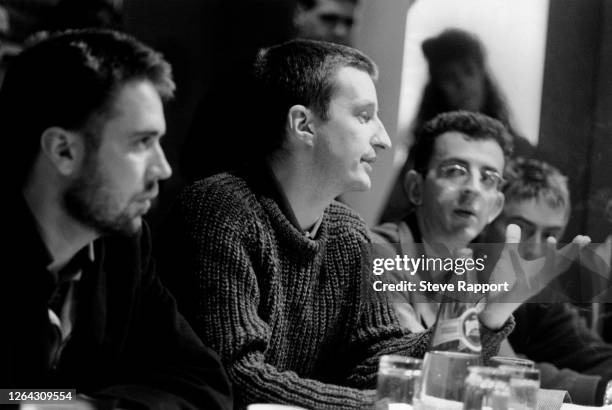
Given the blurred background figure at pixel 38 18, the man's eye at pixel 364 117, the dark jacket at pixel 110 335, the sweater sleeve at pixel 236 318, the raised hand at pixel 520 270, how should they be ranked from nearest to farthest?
the dark jacket at pixel 110 335 → the blurred background figure at pixel 38 18 → the sweater sleeve at pixel 236 318 → the man's eye at pixel 364 117 → the raised hand at pixel 520 270

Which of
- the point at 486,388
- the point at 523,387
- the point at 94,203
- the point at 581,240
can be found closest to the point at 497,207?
the point at 581,240

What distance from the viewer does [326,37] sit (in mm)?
2336

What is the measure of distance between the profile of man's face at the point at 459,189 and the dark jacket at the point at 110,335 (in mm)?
952

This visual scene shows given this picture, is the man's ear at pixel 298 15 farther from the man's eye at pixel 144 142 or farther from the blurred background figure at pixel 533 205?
the blurred background figure at pixel 533 205

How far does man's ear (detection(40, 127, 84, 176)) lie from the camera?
1.69 metres

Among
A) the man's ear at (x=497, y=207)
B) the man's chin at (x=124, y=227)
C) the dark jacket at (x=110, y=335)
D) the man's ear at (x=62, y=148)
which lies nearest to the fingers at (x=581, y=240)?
the man's ear at (x=497, y=207)

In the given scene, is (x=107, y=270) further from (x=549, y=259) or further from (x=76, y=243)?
(x=549, y=259)

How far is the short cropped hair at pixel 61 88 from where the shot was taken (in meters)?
1.68

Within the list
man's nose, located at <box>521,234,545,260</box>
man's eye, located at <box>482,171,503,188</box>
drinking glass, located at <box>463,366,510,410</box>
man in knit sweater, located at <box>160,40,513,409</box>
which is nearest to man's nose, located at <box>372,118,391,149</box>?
man in knit sweater, located at <box>160,40,513,409</box>

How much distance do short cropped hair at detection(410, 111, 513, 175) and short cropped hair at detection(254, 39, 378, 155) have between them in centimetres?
37

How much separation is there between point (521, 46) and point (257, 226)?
105 centimetres

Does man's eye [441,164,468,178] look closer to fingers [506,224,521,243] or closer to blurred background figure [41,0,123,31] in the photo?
fingers [506,224,521,243]

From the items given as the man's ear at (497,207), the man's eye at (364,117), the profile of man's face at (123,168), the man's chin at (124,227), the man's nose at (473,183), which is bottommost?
the man's chin at (124,227)

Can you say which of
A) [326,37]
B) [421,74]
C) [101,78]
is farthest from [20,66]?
[421,74]
